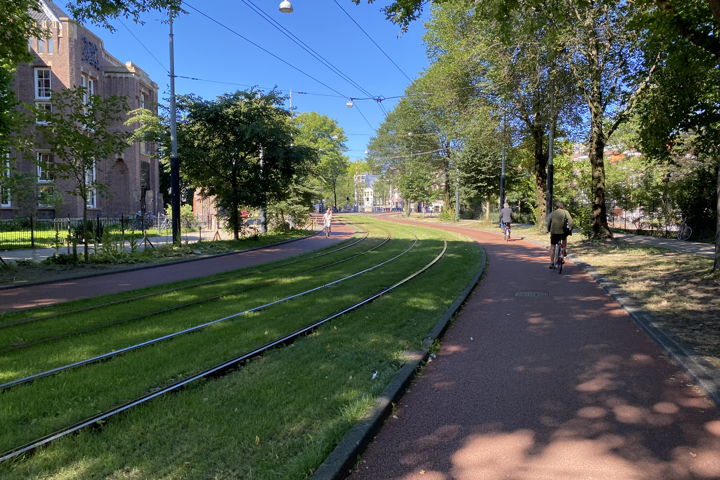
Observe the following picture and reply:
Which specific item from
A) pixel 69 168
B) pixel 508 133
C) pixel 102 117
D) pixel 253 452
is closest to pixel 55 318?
pixel 253 452

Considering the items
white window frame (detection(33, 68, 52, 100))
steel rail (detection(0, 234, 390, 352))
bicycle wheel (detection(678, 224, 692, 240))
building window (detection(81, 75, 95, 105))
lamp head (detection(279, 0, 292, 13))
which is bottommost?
steel rail (detection(0, 234, 390, 352))

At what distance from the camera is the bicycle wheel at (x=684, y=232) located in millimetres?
20109

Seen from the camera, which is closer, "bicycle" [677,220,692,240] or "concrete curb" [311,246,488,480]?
"concrete curb" [311,246,488,480]

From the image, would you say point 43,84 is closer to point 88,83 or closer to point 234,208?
point 88,83

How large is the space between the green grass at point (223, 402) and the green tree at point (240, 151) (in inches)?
624

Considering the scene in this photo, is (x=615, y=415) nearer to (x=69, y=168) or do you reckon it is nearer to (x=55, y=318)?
(x=55, y=318)

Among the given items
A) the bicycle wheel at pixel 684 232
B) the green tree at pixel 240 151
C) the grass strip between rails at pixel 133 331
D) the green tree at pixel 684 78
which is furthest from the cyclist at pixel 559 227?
the green tree at pixel 240 151

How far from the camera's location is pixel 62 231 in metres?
23.8

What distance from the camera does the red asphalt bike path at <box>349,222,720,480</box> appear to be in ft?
10.3

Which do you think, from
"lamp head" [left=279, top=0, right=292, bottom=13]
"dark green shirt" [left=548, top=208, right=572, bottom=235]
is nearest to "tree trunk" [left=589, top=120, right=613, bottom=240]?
"dark green shirt" [left=548, top=208, right=572, bottom=235]

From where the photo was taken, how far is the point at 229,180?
2303 cm

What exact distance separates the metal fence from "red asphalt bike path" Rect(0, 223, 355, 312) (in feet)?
9.93

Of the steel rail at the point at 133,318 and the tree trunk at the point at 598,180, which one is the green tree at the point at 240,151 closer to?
the steel rail at the point at 133,318

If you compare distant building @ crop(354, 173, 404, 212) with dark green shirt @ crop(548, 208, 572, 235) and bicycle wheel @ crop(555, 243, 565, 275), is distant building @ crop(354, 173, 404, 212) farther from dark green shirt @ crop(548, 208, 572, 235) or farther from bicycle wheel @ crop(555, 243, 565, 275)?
bicycle wheel @ crop(555, 243, 565, 275)
